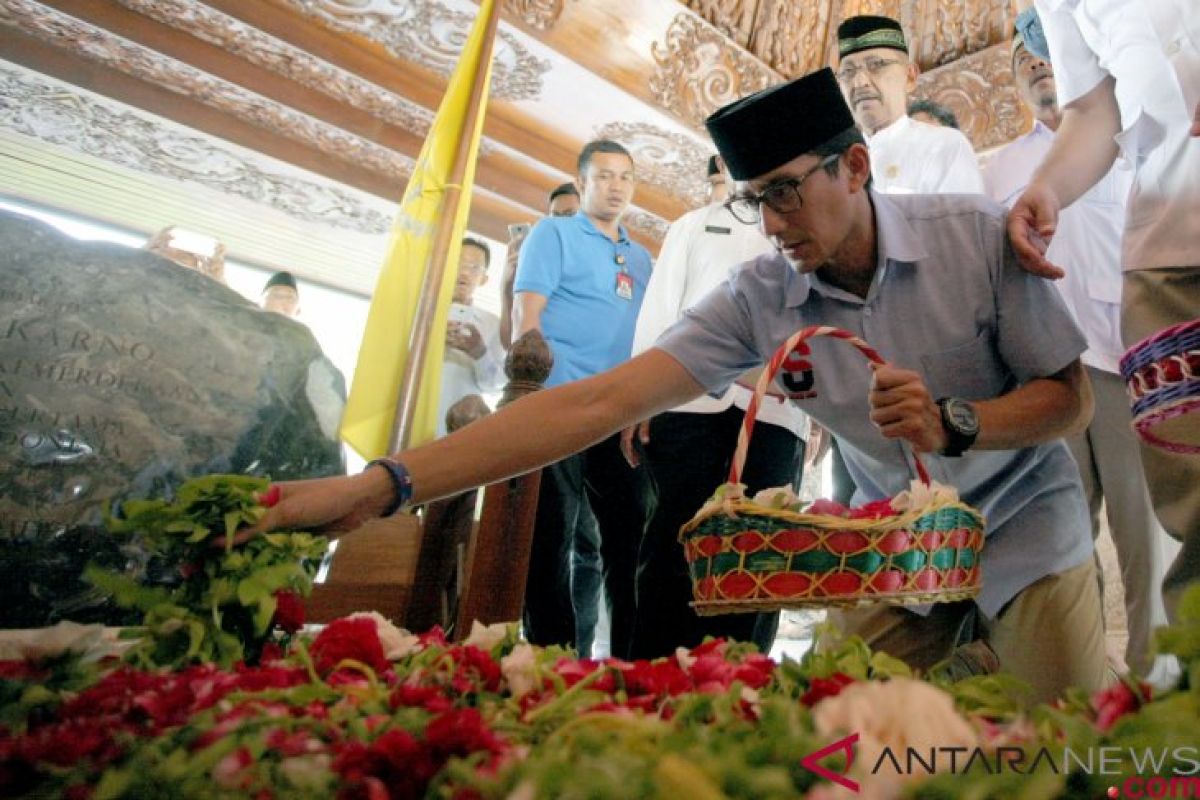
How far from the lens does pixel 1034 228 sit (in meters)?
1.10

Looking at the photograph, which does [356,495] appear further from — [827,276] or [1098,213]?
[1098,213]

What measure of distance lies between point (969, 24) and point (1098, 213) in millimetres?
3224

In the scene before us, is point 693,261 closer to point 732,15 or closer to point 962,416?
point 962,416

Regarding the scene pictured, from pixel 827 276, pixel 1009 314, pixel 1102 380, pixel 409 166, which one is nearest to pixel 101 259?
pixel 827 276

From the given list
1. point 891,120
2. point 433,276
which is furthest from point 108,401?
point 891,120

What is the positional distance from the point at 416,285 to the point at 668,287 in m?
0.71

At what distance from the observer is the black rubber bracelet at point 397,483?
936 millimetres

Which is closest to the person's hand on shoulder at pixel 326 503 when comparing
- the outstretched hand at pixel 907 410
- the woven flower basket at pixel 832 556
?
the woven flower basket at pixel 832 556

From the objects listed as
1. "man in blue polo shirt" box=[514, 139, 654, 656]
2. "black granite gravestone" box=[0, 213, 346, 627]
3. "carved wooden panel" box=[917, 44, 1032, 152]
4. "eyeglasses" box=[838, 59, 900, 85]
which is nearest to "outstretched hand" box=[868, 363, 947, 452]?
"man in blue polo shirt" box=[514, 139, 654, 656]

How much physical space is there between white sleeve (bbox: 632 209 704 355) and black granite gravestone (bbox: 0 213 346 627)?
926mm

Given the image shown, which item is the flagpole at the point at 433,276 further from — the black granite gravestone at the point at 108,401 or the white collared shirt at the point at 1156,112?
the white collared shirt at the point at 1156,112

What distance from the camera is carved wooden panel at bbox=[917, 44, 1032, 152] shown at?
4402 mm

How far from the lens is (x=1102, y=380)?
1597 mm

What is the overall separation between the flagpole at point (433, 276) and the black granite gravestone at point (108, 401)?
0.45 m
